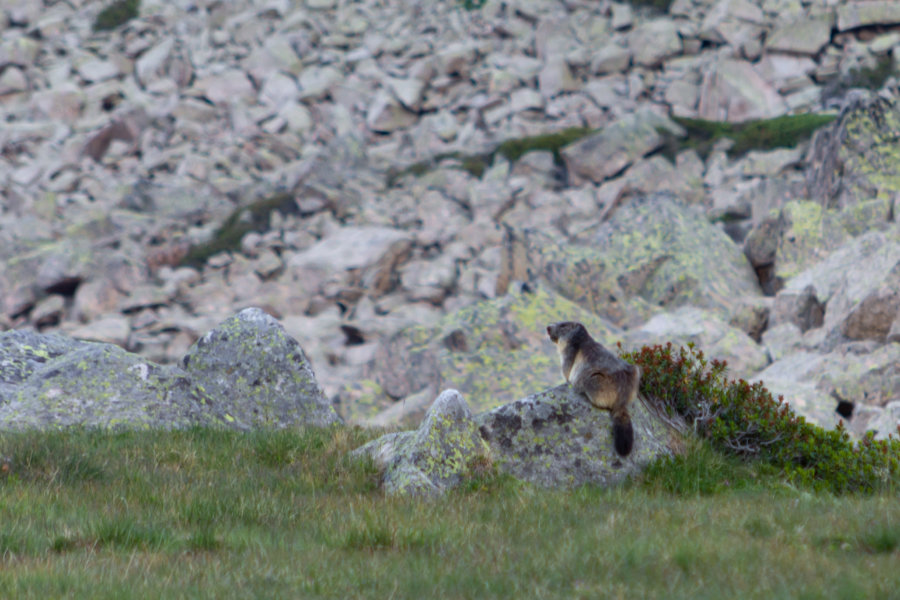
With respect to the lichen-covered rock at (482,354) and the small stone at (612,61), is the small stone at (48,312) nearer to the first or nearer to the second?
the lichen-covered rock at (482,354)

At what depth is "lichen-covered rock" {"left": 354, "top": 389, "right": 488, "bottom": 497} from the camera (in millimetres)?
7793

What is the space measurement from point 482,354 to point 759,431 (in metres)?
10.8

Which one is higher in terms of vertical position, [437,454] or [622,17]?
[437,454]

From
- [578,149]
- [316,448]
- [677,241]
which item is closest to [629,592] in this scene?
[316,448]

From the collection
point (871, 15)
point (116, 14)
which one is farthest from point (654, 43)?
point (116, 14)

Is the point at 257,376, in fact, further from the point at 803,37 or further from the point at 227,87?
the point at 227,87

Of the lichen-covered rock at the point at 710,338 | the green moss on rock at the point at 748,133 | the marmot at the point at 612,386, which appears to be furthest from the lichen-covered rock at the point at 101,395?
the green moss on rock at the point at 748,133

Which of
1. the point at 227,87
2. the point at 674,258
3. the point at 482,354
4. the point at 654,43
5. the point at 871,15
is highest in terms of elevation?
the point at 482,354

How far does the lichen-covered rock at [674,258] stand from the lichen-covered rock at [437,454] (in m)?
18.1

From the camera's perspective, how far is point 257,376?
1141 centimetres

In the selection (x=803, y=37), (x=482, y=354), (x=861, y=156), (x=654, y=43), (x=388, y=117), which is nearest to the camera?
(x=482, y=354)

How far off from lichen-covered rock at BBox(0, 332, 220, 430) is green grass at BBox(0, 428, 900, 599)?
3.58ft

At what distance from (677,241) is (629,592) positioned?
936 inches

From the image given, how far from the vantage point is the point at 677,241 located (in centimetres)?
2761
